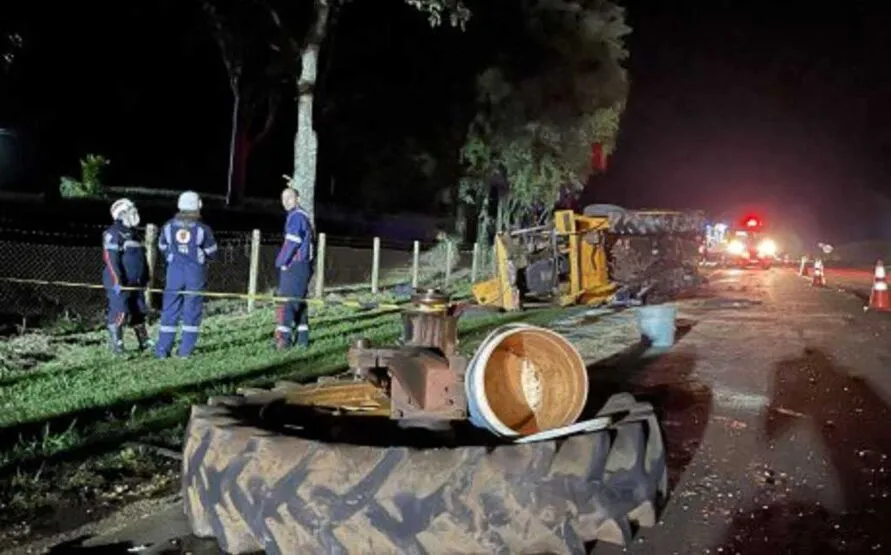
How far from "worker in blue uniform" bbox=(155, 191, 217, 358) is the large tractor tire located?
6.12 m

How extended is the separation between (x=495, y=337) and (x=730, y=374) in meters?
5.73

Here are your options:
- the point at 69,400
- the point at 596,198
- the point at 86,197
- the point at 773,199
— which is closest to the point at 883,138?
the point at 773,199

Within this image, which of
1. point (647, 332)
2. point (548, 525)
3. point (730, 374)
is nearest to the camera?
point (548, 525)

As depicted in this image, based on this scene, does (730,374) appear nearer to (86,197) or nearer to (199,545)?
(199,545)

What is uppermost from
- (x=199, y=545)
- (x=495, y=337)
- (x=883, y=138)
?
(x=883, y=138)

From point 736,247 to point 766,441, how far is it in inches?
1347

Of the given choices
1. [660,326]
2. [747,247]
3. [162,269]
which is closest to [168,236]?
[660,326]

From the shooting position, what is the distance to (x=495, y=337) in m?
5.13

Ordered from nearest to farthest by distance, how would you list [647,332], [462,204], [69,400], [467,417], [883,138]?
1. [467,417]
2. [69,400]
3. [647,332]
4. [462,204]
5. [883,138]

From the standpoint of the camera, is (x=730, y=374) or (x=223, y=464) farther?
(x=730, y=374)

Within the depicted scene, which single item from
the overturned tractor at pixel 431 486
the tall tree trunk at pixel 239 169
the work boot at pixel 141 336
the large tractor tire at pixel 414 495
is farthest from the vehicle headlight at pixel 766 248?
the large tractor tire at pixel 414 495

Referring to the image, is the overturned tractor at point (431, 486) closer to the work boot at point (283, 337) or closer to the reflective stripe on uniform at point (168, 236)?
the reflective stripe on uniform at point (168, 236)

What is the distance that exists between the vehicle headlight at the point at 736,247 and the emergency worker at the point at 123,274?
106 feet

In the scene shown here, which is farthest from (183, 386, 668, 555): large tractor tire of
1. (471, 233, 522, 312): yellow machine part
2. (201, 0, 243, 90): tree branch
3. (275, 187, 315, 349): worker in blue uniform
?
(201, 0, 243, 90): tree branch
